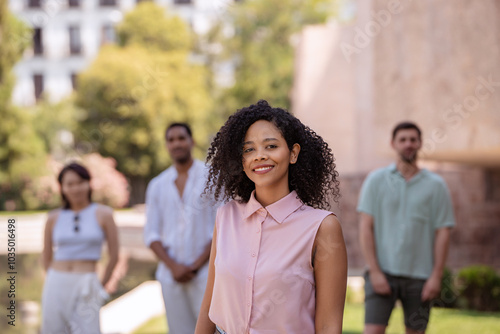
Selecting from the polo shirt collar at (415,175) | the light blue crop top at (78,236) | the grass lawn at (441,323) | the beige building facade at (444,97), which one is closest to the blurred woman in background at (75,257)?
the light blue crop top at (78,236)

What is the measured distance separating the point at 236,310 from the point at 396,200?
99.9 inches

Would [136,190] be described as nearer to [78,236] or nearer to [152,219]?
[78,236]

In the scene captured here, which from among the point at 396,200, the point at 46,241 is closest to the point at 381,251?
the point at 396,200

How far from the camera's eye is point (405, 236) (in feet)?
15.8

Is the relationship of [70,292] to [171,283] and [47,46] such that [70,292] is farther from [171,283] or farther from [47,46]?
[47,46]

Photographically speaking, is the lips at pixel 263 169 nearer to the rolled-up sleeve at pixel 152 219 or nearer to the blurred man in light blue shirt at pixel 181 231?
the blurred man in light blue shirt at pixel 181 231

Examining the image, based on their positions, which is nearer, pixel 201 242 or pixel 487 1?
pixel 201 242

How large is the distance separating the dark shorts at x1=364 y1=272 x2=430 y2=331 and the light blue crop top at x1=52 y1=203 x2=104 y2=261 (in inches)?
86.3

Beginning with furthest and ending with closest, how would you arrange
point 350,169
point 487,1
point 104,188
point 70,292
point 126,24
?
point 126,24, point 104,188, point 350,169, point 487,1, point 70,292

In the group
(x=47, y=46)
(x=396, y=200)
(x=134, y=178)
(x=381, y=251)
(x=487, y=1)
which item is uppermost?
(x=47, y=46)

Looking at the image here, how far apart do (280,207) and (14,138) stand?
3155cm

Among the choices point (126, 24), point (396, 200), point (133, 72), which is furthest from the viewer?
point (126, 24)

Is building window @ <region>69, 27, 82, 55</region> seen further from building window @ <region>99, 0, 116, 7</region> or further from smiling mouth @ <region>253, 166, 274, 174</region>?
smiling mouth @ <region>253, 166, 274, 174</region>

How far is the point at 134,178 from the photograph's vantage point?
139 feet
